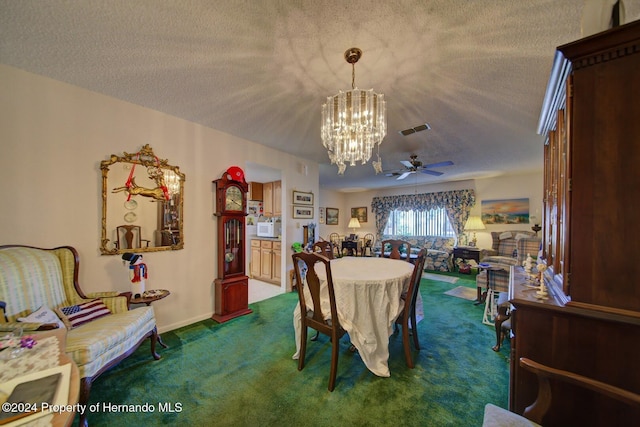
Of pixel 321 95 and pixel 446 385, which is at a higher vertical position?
pixel 321 95

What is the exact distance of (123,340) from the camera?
175 centimetres

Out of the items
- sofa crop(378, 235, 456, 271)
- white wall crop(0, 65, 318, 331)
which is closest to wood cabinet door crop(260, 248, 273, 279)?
white wall crop(0, 65, 318, 331)

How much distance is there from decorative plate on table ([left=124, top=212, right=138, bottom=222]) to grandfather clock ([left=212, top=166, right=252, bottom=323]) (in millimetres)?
868

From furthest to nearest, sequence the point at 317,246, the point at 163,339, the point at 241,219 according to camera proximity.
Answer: the point at 241,219, the point at 317,246, the point at 163,339

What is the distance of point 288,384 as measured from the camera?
1.84m

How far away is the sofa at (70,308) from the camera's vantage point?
151 cm

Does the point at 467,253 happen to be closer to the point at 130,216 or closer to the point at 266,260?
the point at 266,260

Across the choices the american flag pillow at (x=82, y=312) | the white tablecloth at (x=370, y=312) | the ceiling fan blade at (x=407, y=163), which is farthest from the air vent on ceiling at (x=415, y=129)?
the american flag pillow at (x=82, y=312)

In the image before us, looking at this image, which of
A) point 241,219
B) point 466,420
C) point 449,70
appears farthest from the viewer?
point 241,219

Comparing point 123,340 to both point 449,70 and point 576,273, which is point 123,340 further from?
point 449,70

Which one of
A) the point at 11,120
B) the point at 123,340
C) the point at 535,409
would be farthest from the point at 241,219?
the point at 535,409

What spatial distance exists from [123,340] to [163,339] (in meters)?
0.91

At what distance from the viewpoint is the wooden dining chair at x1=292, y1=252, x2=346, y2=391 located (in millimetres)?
1797

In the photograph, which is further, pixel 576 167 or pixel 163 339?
pixel 163 339
